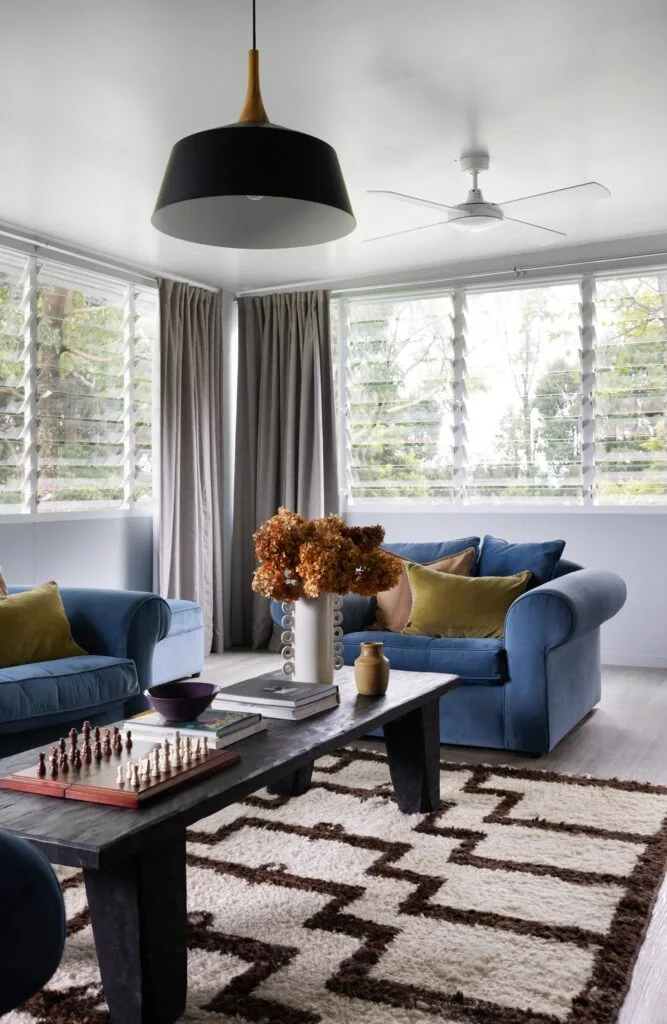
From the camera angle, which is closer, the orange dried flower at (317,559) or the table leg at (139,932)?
the table leg at (139,932)

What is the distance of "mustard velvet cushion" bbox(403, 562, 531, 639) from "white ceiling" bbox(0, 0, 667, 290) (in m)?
1.94

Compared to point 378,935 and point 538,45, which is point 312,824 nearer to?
point 378,935

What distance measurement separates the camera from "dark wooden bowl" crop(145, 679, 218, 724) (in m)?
2.39

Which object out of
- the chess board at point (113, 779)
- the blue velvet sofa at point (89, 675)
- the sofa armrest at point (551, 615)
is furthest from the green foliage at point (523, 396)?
the chess board at point (113, 779)

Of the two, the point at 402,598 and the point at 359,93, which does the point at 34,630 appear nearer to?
the point at 402,598

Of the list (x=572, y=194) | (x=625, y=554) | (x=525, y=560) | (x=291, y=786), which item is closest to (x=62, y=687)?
(x=291, y=786)

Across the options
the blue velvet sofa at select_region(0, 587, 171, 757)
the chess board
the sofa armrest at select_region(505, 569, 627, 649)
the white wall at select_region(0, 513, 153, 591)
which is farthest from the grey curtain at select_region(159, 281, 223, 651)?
the chess board

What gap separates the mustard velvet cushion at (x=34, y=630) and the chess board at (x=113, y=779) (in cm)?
151

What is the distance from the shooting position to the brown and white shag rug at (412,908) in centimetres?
196

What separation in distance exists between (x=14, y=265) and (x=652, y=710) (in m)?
4.19

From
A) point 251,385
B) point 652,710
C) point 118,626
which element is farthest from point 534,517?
point 118,626

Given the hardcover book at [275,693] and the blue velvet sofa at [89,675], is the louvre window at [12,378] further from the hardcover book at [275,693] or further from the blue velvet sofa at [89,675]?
the hardcover book at [275,693]

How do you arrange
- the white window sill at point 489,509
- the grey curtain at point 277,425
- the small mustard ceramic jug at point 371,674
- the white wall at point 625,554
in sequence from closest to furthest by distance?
1. the small mustard ceramic jug at point 371,674
2. the white wall at point 625,554
3. the white window sill at point 489,509
4. the grey curtain at point 277,425

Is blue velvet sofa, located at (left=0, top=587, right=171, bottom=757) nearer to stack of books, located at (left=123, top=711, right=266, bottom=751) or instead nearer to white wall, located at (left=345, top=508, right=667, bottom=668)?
stack of books, located at (left=123, top=711, right=266, bottom=751)
